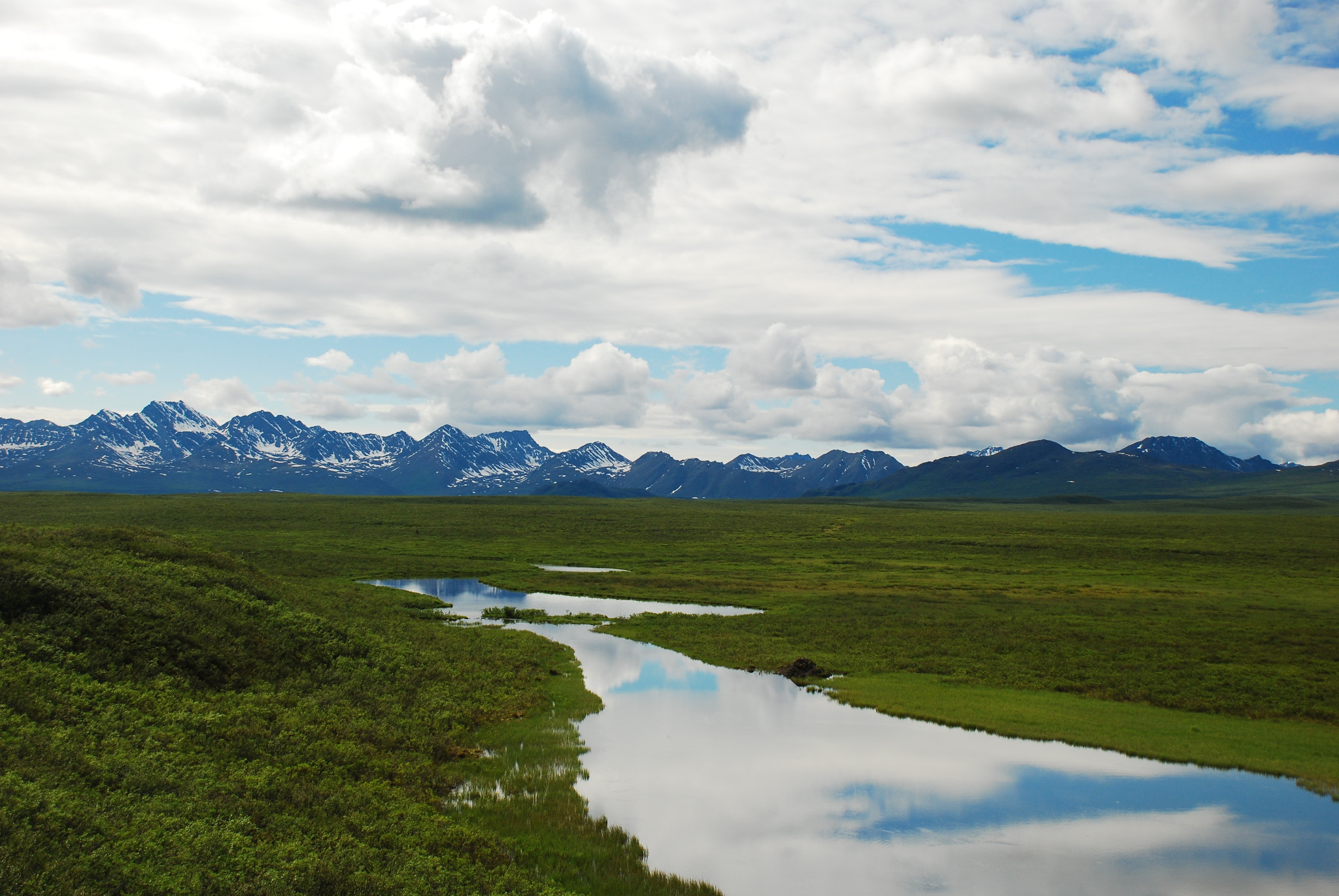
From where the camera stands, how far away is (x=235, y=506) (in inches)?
6344

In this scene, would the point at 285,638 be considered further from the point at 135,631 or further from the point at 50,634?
the point at 50,634

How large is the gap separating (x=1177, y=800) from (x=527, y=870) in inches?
843

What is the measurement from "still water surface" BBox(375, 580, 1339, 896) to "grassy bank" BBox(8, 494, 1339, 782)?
A: 13.3 ft

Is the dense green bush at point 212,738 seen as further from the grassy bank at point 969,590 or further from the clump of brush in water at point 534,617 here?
the grassy bank at point 969,590

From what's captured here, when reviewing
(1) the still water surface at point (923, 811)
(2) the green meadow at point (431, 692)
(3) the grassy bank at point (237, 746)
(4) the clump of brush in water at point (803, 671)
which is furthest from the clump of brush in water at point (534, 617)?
(1) the still water surface at point (923, 811)

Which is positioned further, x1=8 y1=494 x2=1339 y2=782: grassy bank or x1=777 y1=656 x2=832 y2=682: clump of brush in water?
x1=777 y1=656 x2=832 y2=682: clump of brush in water

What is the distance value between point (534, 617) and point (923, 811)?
40.4 m

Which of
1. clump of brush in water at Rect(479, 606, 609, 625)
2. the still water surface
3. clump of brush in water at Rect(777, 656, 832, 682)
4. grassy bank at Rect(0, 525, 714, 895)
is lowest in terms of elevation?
clump of brush in water at Rect(479, 606, 609, 625)

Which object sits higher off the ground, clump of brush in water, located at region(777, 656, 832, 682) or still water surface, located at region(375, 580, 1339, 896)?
still water surface, located at region(375, 580, 1339, 896)

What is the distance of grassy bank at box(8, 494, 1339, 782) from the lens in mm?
36969

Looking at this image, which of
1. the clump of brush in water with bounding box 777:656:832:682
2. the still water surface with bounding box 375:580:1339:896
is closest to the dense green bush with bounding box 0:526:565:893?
the still water surface with bounding box 375:580:1339:896

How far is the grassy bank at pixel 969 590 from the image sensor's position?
36969 millimetres

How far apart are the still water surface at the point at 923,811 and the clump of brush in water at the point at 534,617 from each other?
82.7 feet

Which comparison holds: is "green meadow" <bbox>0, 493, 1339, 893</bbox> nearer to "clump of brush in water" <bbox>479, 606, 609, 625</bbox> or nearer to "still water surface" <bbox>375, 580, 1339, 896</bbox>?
"still water surface" <bbox>375, 580, 1339, 896</bbox>
